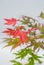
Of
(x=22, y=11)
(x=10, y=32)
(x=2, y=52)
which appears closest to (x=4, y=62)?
(x=2, y=52)

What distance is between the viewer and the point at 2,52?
1.45 meters

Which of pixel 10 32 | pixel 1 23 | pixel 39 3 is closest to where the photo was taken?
pixel 10 32

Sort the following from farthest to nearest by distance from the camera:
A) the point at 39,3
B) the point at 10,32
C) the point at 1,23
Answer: the point at 1,23
the point at 39,3
the point at 10,32

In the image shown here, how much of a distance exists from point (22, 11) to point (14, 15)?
8 centimetres

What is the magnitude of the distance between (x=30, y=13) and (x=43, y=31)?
63 cm

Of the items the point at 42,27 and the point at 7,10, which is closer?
the point at 42,27

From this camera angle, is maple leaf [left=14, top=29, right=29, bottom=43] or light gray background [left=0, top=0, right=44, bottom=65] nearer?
maple leaf [left=14, top=29, right=29, bottom=43]

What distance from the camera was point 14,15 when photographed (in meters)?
1.38

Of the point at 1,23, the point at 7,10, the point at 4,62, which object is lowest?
the point at 4,62

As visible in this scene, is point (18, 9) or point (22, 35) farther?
point (18, 9)

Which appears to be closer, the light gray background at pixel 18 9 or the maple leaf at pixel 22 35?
the maple leaf at pixel 22 35

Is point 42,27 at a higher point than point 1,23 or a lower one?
higher

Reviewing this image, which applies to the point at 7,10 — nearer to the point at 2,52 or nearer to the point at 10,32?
the point at 2,52

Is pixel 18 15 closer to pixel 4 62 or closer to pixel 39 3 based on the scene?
pixel 39 3
